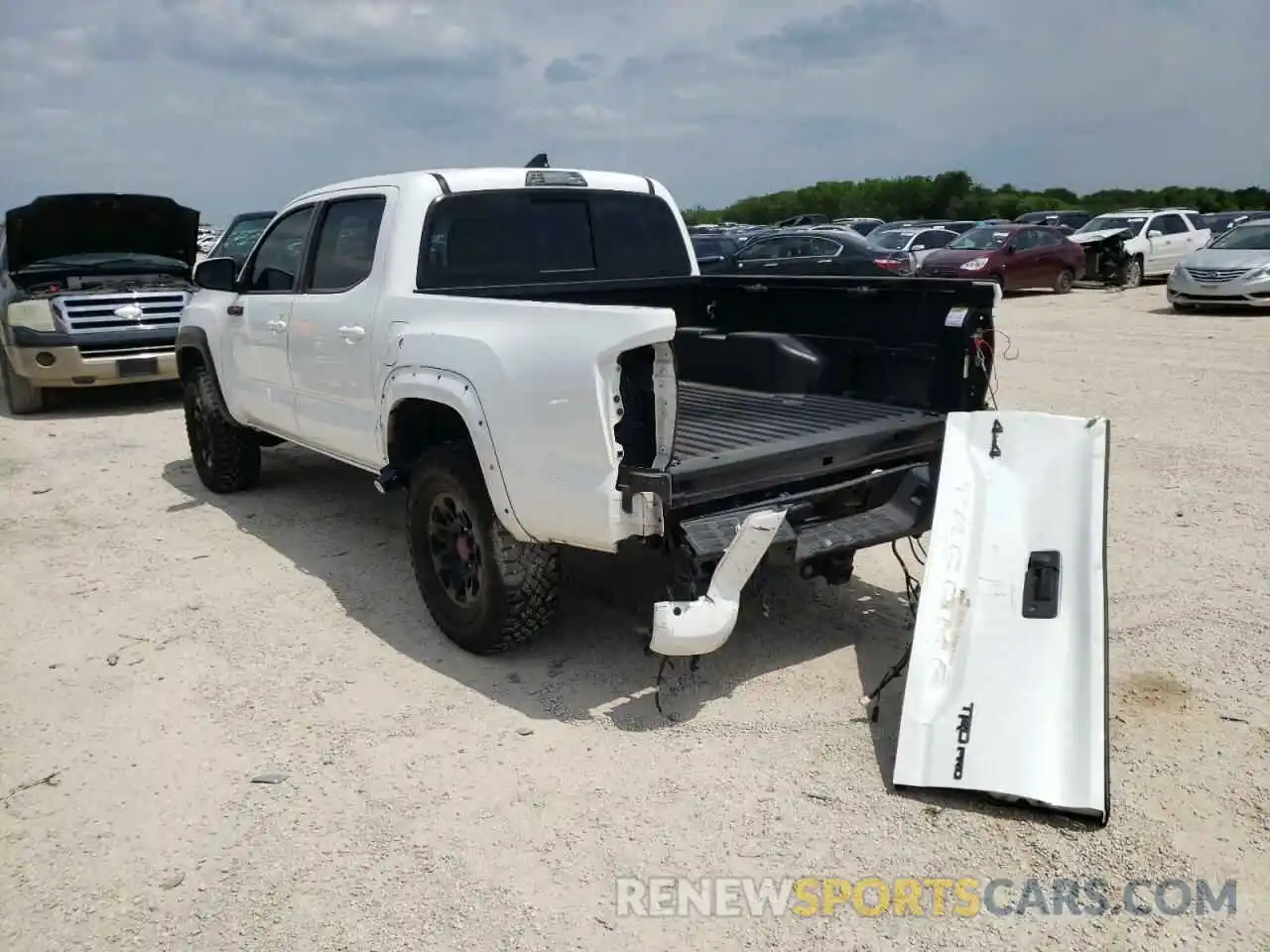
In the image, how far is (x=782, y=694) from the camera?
13.2ft

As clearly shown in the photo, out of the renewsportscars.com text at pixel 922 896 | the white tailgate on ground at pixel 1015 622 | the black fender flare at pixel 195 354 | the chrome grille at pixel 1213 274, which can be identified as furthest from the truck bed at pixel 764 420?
the chrome grille at pixel 1213 274

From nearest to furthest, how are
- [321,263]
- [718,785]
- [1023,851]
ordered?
[1023,851] → [718,785] → [321,263]

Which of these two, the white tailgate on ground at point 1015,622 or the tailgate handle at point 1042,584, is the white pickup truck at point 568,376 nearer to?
the white tailgate on ground at point 1015,622

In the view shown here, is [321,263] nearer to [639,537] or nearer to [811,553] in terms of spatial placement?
[639,537]

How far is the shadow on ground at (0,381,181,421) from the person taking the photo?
1082cm

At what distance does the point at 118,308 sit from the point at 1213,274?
50.6 feet

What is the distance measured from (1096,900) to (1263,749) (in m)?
1.13

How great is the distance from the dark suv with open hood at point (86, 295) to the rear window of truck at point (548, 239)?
22.1 feet

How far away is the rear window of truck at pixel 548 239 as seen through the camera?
4.83 meters

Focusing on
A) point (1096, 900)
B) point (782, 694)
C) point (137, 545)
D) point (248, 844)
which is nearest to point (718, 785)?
point (782, 694)

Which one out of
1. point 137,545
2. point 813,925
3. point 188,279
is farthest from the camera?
point 188,279

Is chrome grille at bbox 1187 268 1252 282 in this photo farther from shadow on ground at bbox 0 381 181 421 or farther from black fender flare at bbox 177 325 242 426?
black fender flare at bbox 177 325 242 426

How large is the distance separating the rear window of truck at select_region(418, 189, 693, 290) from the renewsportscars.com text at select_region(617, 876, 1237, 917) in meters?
2.91

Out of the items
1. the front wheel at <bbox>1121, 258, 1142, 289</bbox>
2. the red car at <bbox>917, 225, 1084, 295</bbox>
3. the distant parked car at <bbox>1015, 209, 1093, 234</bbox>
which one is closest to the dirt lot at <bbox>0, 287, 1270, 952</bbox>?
the red car at <bbox>917, 225, 1084, 295</bbox>
